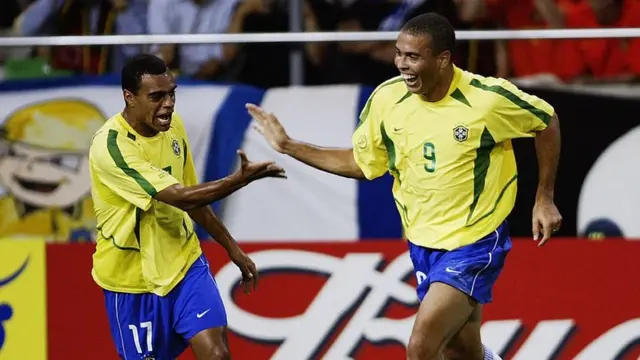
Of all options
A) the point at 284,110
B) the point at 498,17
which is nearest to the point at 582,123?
the point at 498,17

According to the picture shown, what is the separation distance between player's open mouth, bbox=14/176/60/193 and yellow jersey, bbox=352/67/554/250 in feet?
10.1

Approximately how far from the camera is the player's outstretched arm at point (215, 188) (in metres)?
6.26

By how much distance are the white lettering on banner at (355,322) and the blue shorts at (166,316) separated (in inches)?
57.5

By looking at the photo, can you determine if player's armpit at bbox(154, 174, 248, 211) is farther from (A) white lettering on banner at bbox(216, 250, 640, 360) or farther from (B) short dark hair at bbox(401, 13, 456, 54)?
(A) white lettering on banner at bbox(216, 250, 640, 360)

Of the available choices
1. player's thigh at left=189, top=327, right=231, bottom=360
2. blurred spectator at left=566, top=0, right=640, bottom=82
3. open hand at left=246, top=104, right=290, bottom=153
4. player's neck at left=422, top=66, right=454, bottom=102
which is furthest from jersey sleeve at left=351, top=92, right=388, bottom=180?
blurred spectator at left=566, top=0, right=640, bottom=82

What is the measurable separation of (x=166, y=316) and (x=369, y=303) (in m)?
1.87

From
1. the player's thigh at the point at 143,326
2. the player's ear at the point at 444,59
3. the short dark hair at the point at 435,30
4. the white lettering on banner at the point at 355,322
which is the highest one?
the short dark hair at the point at 435,30

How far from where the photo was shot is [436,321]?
653 centimetres

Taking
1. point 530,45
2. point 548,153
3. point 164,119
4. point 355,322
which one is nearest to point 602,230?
point 530,45

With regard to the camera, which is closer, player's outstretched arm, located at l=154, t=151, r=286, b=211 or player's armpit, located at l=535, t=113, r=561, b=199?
player's outstretched arm, located at l=154, t=151, r=286, b=211

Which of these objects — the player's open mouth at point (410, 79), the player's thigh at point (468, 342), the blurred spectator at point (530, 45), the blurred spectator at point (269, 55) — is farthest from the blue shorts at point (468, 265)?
the blurred spectator at point (269, 55)

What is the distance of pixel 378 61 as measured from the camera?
30.5 ft

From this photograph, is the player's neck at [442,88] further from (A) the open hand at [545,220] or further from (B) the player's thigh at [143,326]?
(B) the player's thigh at [143,326]

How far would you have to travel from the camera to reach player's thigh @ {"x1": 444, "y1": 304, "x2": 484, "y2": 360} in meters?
6.86
